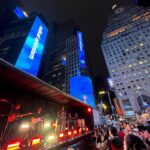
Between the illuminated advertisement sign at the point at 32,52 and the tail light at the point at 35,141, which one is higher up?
the illuminated advertisement sign at the point at 32,52

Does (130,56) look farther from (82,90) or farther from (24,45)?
(24,45)

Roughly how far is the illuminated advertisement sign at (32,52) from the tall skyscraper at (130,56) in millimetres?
42261

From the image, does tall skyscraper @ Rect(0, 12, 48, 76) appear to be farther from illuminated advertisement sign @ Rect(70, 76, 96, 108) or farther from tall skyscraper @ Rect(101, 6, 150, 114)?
tall skyscraper @ Rect(101, 6, 150, 114)

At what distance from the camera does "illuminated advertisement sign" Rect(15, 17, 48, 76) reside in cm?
2768

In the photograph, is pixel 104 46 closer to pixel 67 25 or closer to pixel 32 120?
pixel 67 25

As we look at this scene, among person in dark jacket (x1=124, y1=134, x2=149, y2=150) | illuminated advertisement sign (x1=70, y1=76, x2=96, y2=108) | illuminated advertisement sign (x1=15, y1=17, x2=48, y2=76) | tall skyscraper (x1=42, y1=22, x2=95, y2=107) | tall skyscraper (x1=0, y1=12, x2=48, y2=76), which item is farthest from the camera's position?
tall skyscraper (x1=42, y1=22, x2=95, y2=107)

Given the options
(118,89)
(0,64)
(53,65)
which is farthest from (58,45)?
(0,64)

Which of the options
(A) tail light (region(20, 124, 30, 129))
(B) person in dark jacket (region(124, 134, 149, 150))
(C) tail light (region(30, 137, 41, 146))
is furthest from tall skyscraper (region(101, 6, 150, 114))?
(B) person in dark jacket (region(124, 134, 149, 150))

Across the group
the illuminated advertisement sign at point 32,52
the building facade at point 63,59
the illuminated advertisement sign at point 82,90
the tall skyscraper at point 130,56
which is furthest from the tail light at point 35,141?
the building facade at point 63,59

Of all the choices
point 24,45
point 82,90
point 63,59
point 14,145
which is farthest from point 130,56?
point 14,145

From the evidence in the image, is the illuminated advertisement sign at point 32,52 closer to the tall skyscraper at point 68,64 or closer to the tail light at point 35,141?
the tall skyscraper at point 68,64

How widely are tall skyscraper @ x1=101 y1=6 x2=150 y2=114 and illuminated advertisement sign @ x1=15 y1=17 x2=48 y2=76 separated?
4226 centimetres

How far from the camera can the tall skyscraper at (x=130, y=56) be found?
52.4 m

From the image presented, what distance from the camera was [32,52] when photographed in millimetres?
30750
